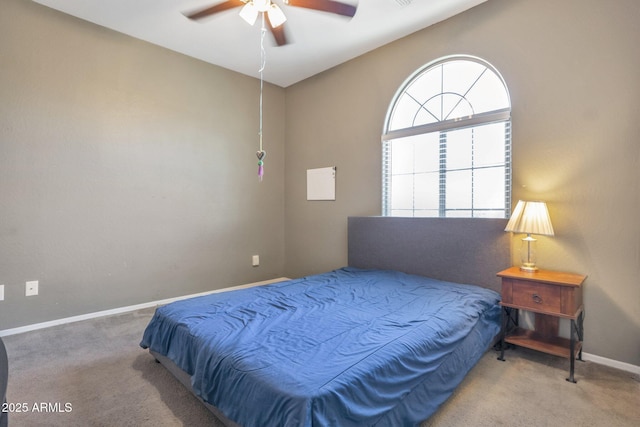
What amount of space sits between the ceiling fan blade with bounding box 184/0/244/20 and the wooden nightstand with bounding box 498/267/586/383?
2604 millimetres

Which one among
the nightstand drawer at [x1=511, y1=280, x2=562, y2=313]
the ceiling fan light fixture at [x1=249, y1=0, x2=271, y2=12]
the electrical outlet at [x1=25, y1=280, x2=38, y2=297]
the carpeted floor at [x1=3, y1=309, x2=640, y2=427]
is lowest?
the carpeted floor at [x1=3, y1=309, x2=640, y2=427]

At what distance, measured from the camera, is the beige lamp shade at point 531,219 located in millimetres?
2184

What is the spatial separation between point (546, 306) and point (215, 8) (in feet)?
9.67

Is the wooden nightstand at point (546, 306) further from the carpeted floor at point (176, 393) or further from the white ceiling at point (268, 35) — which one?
the white ceiling at point (268, 35)

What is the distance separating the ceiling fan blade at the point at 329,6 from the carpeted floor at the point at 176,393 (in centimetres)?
243

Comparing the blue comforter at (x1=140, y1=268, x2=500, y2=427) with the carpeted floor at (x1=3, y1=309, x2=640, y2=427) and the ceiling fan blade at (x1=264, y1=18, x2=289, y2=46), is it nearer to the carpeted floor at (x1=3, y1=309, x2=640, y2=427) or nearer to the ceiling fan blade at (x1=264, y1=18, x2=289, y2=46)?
the carpeted floor at (x1=3, y1=309, x2=640, y2=427)

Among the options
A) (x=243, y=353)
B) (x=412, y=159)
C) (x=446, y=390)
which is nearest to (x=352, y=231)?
(x=412, y=159)

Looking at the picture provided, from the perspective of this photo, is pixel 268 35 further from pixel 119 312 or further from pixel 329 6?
pixel 119 312

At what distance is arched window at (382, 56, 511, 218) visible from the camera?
2.73 meters

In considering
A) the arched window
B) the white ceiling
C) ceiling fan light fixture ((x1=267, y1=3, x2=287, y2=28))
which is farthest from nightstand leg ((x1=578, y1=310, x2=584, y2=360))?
ceiling fan light fixture ((x1=267, y1=3, x2=287, y2=28))

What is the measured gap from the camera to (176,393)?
1849 millimetres

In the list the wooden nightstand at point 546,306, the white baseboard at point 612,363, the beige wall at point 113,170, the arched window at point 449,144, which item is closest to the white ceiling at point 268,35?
the beige wall at point 113,170

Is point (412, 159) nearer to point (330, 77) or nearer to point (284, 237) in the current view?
point (330, 77)

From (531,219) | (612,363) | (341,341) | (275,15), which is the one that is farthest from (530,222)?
(275,15)
